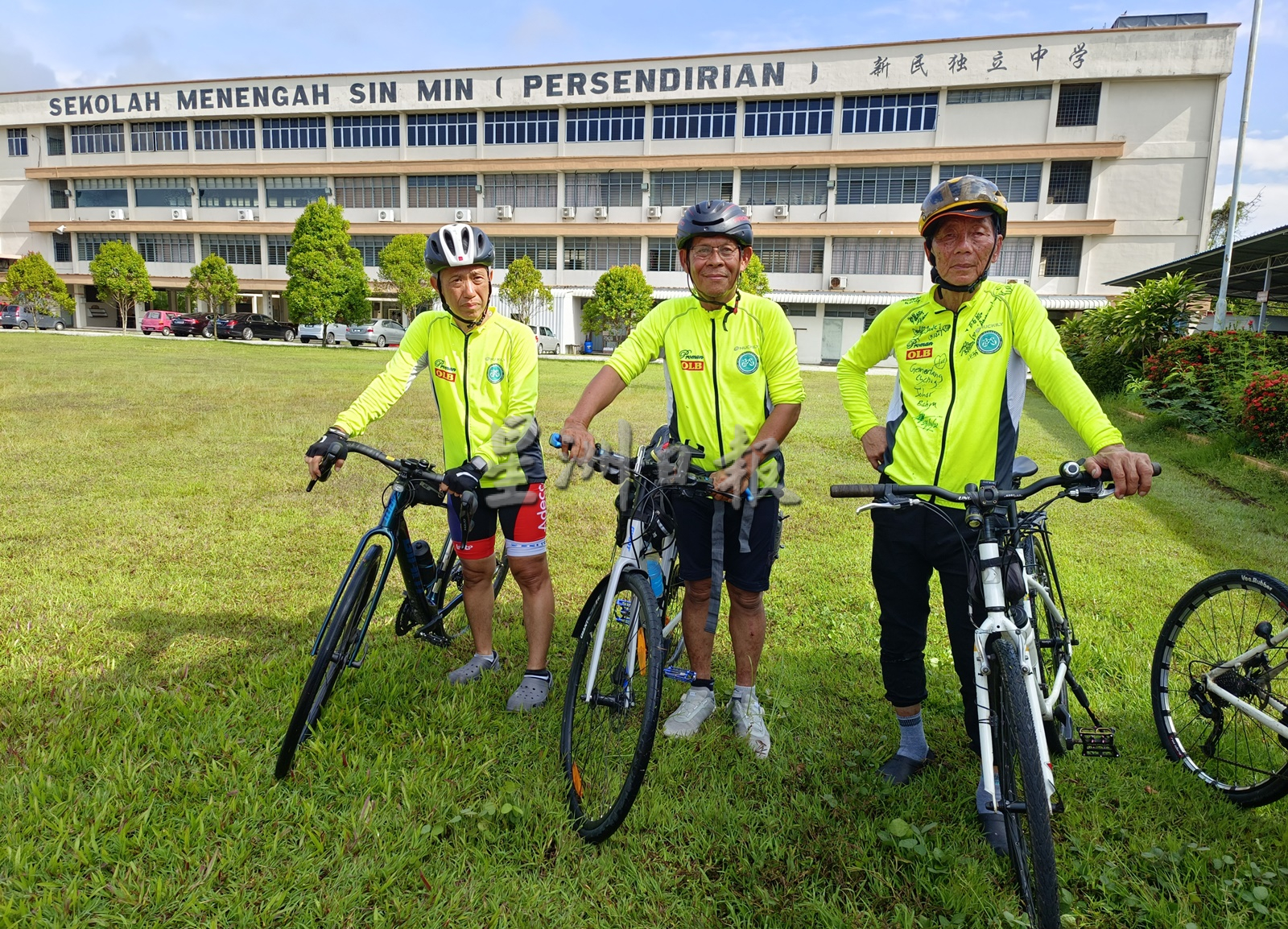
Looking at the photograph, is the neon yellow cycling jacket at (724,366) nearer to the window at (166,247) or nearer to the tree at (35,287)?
the tree at (35,287)

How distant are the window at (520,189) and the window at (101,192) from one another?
2872 centimetres

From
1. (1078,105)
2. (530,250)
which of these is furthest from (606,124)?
(1078,105)

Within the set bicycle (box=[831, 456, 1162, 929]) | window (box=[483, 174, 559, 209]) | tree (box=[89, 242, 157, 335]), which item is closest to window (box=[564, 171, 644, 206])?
window (box=[483, 174, 559, 209])

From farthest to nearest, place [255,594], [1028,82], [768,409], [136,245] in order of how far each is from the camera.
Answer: [136,245]
[1028,82]
[255,594]
[768,409]

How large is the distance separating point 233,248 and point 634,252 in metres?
30.1

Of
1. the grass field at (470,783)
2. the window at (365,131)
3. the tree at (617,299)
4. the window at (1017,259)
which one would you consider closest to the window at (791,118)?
the window at (1017,259)

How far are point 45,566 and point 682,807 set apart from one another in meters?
5.21

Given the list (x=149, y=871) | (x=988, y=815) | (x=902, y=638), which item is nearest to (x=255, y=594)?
(x=149, y=871)

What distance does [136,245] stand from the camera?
55.8m

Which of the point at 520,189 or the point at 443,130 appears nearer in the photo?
the point at 520,189

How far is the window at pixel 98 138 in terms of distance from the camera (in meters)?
56.2

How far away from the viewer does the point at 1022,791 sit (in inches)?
95.6

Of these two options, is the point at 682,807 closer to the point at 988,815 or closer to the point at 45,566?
the point at 988,815

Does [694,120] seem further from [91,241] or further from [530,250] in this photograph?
[91,241]
